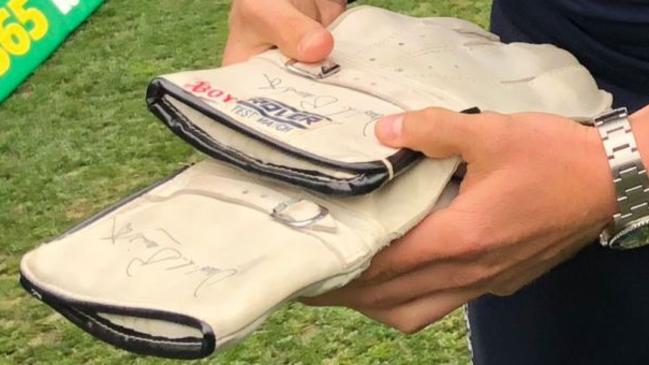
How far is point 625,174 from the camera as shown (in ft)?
2.43

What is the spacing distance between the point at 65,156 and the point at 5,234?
264mm

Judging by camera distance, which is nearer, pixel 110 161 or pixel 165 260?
pixel 165 260

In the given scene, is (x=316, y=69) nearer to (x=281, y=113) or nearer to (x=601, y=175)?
(x=281, y=113)

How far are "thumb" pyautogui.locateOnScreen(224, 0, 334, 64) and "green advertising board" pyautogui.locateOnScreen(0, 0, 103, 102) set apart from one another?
1755 millimetres

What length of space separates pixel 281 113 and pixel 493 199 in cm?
15

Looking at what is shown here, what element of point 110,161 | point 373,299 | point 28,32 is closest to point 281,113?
point 373,299

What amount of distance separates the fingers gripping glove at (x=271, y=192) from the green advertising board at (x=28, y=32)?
1880 mm

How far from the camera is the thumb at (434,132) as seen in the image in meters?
0.73

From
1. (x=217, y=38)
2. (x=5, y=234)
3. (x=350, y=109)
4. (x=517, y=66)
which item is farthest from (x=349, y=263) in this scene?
(x=217, y=38)

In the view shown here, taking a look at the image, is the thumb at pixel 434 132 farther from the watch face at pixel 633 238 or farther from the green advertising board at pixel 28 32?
the green advertising board at pixel 28 32

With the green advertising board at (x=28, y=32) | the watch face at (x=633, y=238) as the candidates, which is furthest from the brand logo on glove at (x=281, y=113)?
the green advertising board at (x=28, y=32)

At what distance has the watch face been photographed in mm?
783

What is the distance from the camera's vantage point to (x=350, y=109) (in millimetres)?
798

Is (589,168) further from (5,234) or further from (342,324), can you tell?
(5,234)
